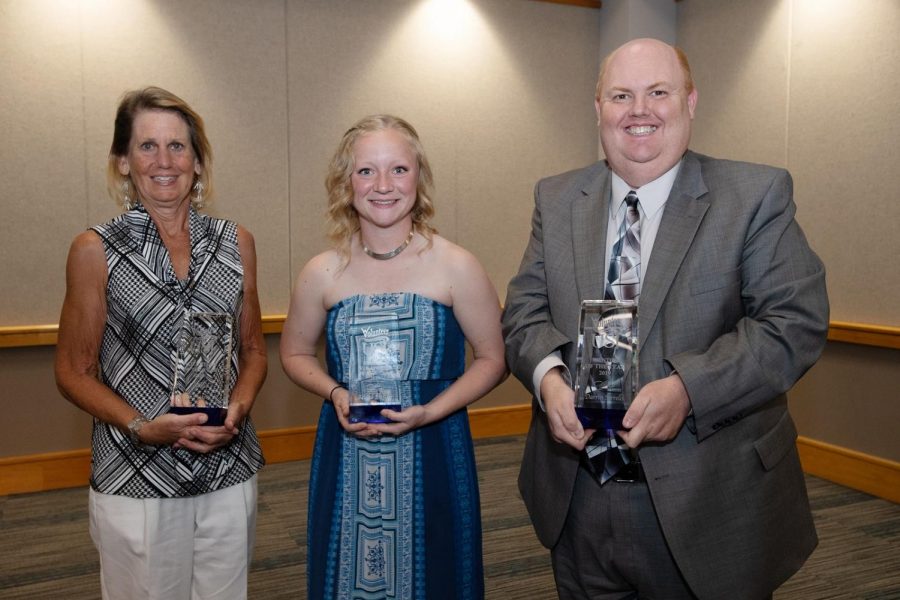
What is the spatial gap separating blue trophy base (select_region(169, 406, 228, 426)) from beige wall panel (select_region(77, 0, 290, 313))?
3.17m

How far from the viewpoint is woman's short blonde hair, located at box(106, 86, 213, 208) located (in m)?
2.08

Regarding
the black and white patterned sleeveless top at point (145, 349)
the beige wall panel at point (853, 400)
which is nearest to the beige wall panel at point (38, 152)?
the black and white patterned sleeveless top at point (145, 349)

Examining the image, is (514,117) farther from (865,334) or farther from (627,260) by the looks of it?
(627,260)

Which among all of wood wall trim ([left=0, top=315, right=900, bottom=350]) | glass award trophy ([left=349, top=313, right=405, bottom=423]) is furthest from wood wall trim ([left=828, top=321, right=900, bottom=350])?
glass award trophy ([left=349, top=313, right=405, bottom=423])

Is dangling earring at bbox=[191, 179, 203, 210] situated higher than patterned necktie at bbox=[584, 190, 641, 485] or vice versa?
dangling earring at bbox=[191, 179, 203, 210]

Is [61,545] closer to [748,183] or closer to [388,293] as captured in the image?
[388,293]

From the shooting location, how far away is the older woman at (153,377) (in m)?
1.99

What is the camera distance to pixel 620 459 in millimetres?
1779

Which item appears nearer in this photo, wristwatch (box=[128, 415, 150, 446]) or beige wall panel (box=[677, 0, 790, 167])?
wristwatch (box=[128, 415, 150, 446])

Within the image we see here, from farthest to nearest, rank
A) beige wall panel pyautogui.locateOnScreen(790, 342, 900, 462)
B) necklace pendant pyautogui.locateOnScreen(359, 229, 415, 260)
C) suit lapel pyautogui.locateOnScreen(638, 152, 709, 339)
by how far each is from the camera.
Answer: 1. beige wall panel pyautogui.locateOnScreen(790, 342, 900, 462)
2. necklace pendant pyautogui.locateOnScreen(359, 229, 415, 260)
3. suit lapel pyautogui.locateOnScreen(638, 152, 709, 339)

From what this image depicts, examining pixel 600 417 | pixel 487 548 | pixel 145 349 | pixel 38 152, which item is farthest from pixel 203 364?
pixel 38 152

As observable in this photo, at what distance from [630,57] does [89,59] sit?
400 centimetres

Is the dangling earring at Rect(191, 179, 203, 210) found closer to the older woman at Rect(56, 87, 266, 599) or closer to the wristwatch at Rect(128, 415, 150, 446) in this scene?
the older woman at Rect(56, 87, 266, 599)

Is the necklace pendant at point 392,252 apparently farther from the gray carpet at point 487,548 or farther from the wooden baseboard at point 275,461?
the wooden baseboard at point 275,461
